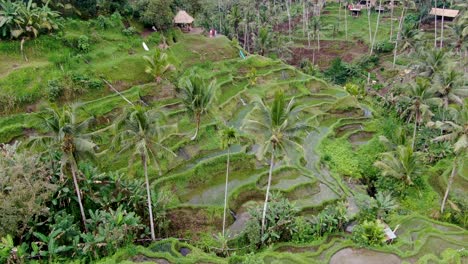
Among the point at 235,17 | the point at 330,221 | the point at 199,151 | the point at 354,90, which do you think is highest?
the point at 235,17

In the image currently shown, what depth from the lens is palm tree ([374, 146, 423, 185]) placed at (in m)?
23.9

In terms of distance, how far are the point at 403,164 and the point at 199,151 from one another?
1331 cm

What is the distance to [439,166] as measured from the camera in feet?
91.4

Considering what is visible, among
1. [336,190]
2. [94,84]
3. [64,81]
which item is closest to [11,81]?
[64,81]

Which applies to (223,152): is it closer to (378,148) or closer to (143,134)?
(143,134)

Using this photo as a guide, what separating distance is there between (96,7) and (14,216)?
80.3 feet

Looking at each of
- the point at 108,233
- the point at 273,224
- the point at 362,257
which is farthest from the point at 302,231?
the point at 108,233

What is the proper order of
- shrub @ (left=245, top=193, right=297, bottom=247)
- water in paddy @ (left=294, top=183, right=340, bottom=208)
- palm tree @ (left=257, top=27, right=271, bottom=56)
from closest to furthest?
1. shrub @ (left=245, top=193, right=297, bottom=247)
2. water in paddy @ (left=294, top=183, right=340, bottom=208)
3. palm tree @ (left=257, top=27, right=271, bottom=56)

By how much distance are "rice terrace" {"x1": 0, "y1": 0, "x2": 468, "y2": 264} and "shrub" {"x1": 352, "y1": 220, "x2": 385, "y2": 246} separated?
10 centimetres

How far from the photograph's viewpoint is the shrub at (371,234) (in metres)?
18.6

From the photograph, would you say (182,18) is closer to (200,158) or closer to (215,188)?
(200,158)

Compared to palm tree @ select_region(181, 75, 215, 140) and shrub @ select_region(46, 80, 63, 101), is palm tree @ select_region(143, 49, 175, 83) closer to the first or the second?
shrub @ select_region(46, 80, 63, 101)

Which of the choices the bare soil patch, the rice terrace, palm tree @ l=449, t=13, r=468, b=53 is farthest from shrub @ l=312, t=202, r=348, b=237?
the bare soil patch

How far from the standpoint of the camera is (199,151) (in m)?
26.3
